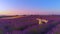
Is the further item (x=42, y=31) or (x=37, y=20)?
(x=37, y=20)

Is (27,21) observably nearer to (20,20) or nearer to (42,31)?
(20,20)

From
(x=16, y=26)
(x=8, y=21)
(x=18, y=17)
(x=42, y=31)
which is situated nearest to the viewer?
(x=42, y=31)

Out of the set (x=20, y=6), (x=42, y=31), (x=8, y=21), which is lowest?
(x=42, y=31)

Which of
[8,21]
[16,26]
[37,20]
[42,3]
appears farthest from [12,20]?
[42,3]

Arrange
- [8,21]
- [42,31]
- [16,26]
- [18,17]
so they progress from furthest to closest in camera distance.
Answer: [18,17] → [8,21] → [16,26] → [42,31]

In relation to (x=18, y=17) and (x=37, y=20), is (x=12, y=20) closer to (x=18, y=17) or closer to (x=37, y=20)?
(x=18, y=17)

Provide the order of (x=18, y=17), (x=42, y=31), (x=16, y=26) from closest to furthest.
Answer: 1. (x=42, y=31)
2. (x=16, y=26)
3. (x=18, y=17)

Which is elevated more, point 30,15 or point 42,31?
point 30,15

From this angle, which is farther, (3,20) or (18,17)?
(18,17)

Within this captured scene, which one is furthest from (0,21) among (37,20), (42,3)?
(42,3)
